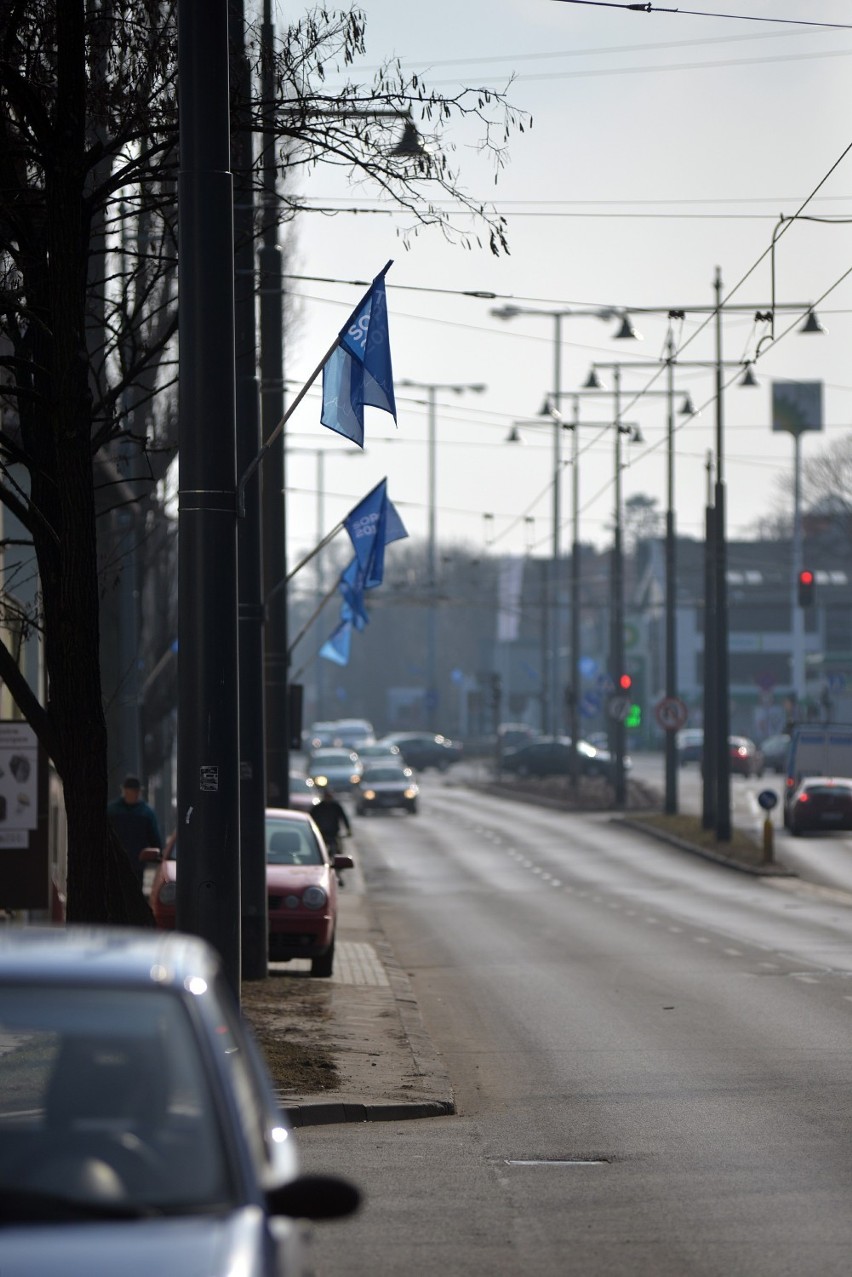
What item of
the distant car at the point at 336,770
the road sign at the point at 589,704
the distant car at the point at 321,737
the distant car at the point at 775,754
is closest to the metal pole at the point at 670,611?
the distant car at the point at 336,770

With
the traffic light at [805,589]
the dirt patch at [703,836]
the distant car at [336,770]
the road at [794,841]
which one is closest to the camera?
the road at [794,841]

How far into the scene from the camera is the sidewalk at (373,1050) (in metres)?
11.1

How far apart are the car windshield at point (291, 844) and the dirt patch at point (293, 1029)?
136 cm

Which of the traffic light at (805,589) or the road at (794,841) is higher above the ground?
the traffic light at (805,589)

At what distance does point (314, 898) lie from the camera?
59.1 ft

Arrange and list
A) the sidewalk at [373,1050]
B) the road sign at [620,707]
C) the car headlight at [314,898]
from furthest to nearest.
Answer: the road sign at [620,707] → the car headlight at [314,898] → the sidewalk at [373,1050]

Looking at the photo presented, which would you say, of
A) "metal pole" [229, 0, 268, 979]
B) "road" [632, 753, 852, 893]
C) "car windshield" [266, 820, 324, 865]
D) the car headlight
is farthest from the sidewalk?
"road" [632, 753, 852, 893]

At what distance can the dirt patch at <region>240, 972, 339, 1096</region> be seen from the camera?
470 inches

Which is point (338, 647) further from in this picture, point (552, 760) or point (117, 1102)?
point (552, 760)

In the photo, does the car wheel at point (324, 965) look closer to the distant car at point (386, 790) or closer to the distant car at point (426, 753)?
the distant car at point (386, 790)

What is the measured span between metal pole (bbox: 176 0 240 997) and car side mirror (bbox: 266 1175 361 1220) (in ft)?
19.9

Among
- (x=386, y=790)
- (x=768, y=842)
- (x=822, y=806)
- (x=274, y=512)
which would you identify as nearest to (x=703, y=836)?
(x=822, y=806)

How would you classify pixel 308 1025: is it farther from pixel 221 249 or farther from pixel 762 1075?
pixel 221 249

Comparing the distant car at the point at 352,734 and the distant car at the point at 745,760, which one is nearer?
the distant car at the point at 745,760
